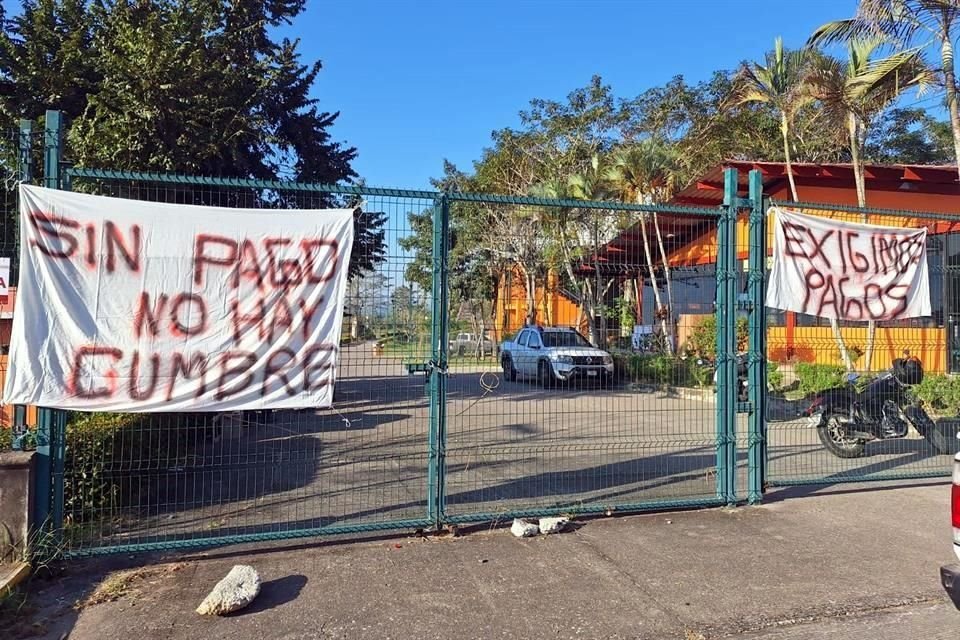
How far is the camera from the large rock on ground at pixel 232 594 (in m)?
3.87

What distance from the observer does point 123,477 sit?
577 cm

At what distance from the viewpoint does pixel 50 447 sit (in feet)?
14.8

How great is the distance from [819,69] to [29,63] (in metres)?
13.3

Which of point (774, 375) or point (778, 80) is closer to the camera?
point (774, 375)

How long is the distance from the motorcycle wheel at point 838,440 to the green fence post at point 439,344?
523 centimetres

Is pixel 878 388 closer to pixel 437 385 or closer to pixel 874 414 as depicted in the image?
pixel 874 414

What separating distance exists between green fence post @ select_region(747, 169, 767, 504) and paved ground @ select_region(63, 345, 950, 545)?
604 millimetres

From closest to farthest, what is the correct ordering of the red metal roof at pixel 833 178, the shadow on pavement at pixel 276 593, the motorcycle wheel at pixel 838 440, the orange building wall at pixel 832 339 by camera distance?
the shadow on pavement at pixel 276 593
the orange building wall at pixel 832 339
the motorcycle wheel at pixel 838 440
the red metal roof at pixel 833 178

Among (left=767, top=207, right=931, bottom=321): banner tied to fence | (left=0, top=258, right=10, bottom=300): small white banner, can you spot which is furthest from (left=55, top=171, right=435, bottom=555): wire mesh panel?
(left=767, top=207, right=931, bottom=321): banner tied to fence

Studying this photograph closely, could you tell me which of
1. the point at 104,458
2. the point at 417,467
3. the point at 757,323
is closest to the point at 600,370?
→ the point at 757,323

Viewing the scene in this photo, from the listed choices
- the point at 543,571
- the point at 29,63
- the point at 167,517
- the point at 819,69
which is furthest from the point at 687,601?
the point at 29,63

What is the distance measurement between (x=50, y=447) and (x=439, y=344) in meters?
2.69

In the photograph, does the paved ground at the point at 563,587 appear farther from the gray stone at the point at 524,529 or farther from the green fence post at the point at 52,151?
the green fence post at the point at 52,151

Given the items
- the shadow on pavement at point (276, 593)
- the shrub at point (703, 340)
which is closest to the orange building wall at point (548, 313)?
the shrub at point (703, 340)
